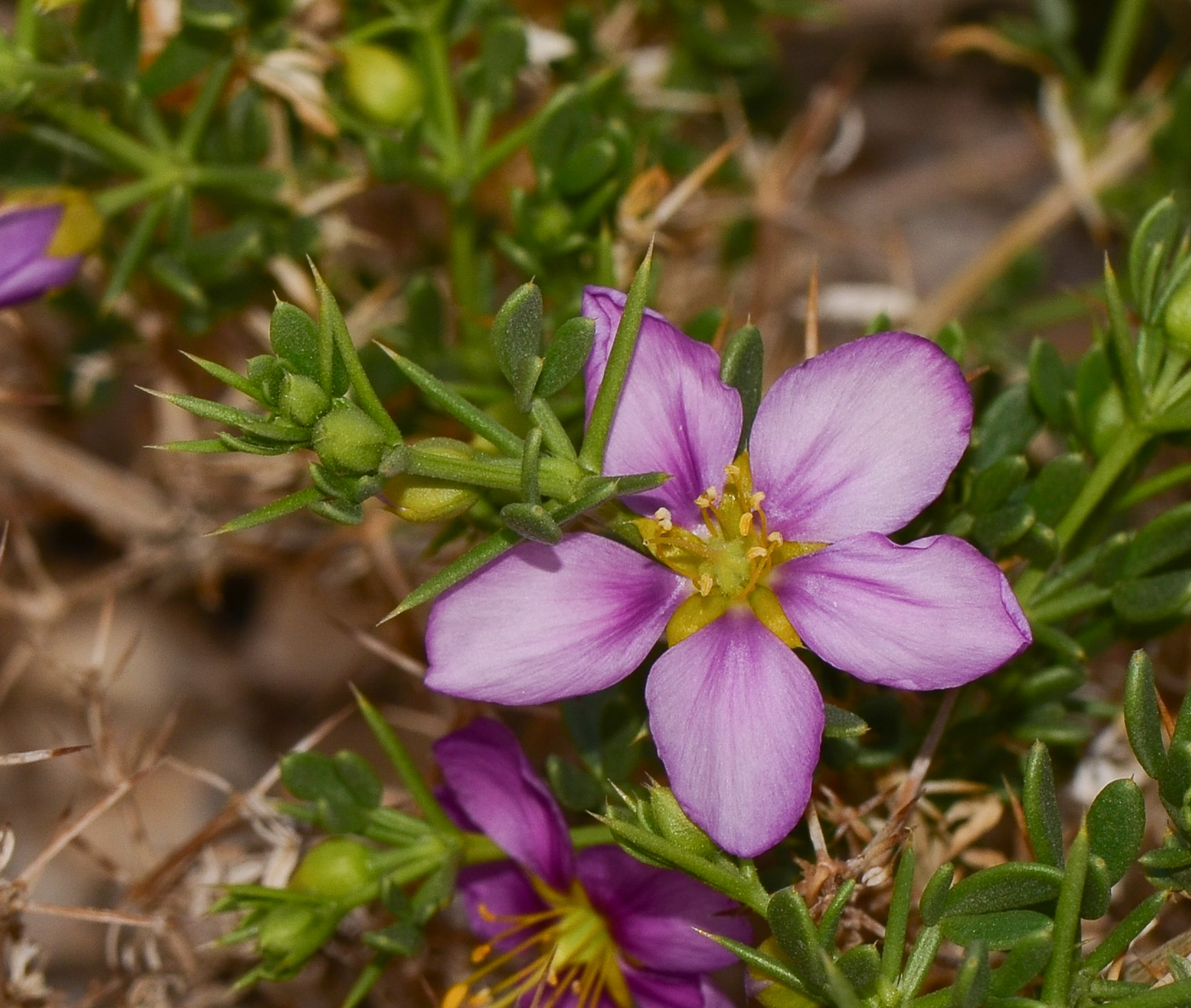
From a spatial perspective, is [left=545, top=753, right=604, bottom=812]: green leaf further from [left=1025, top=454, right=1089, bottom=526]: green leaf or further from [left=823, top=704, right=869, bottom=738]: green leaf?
[left=1025, top=454, right=1089, bottom=526]: green leaf

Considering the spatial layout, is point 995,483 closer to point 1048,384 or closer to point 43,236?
point 1048,384

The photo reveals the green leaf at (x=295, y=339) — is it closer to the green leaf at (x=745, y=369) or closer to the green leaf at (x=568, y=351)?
the green leaf at (x=568, y=351)

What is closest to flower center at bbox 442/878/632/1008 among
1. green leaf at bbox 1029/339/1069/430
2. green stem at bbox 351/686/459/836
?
green stem at bbox 351/686/459/836

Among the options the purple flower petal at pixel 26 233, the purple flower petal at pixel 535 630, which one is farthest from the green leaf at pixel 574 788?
the purple flower petal at pixel 26 233

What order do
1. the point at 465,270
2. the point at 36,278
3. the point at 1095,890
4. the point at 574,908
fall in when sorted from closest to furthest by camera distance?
the point at 1095,890
the point at 574,908
the point at 36,278
the point at 465,270

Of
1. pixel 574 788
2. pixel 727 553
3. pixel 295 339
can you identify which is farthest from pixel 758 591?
pixel 295 339

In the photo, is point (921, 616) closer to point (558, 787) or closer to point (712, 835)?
point (712, 835)
